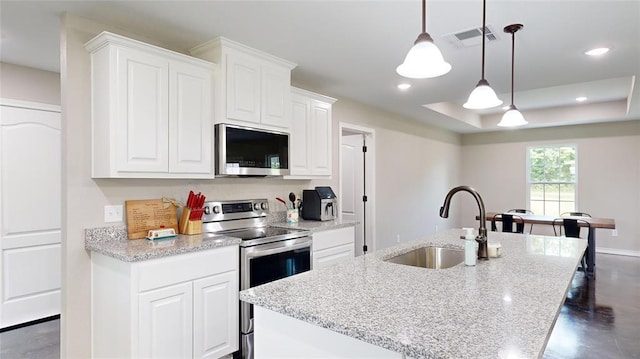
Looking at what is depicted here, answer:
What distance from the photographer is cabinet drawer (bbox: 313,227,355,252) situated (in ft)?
10.5

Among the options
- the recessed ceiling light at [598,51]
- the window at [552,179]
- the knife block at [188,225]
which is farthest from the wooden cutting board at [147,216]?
the window at [552,179]

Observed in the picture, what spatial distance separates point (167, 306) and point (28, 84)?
256cm

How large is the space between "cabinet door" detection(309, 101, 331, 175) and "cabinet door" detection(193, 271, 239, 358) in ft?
5.18

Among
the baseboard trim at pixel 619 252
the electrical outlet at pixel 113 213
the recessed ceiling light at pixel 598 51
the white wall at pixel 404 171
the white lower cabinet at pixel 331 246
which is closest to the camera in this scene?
the electrical outlet at pixel 113 213

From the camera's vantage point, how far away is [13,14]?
2275mm

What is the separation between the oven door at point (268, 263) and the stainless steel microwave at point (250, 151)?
637 mm

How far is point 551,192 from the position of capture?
734cm

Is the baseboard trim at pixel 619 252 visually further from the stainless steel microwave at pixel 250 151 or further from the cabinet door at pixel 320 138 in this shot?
the stainless steel microwave at pixel 250 151

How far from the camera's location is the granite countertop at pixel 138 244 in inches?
81.8

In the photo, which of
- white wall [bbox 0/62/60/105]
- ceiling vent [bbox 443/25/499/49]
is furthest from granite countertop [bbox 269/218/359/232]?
white wall [bbox 0/62/60/105]

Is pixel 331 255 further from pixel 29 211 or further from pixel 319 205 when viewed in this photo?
pixel 29 211

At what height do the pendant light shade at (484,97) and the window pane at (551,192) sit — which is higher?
the pendant light shade at (484,97)

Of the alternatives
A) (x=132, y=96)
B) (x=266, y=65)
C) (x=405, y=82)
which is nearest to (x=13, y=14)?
(x=132, y=96)

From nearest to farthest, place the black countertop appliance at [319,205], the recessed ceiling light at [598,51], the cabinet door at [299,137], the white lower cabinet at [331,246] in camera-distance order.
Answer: the recessed ceiling light at [598,51]
the white lower cabinet at [331,246]
the cabinet door at [299,137]
the black countertop appliance at [319,205]
